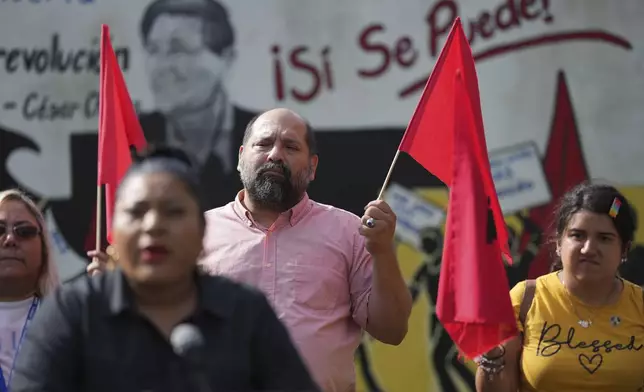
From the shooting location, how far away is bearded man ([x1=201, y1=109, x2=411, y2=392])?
3197 millimetres

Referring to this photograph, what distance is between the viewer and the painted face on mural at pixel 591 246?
3576mm

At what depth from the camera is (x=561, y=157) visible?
5652 mm

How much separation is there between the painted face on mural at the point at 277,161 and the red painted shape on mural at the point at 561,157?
254cm

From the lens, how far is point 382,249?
3133 millimetres

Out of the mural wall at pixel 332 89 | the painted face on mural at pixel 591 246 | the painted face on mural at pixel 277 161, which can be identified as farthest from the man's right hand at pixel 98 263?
the mural wall at pixel 332 89

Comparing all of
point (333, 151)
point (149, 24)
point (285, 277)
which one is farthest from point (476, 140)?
point (149, 24)

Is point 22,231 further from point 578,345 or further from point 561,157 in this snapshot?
point 561,157

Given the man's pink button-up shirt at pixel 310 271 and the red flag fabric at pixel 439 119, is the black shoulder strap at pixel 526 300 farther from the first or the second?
the man's pink button-up shirt at pixel 310 271

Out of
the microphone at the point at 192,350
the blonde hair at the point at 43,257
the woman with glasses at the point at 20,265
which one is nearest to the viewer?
the microphone at the point at 192,350

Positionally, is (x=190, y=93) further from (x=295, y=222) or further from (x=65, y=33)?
(x=295, y=222)

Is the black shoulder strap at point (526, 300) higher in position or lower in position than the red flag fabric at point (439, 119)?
lower

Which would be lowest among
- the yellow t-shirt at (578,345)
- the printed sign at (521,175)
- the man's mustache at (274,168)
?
the yellow t-shirt at (578,345)

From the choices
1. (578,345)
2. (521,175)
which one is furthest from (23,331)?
(521,175)

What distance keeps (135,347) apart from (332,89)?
152 inches
